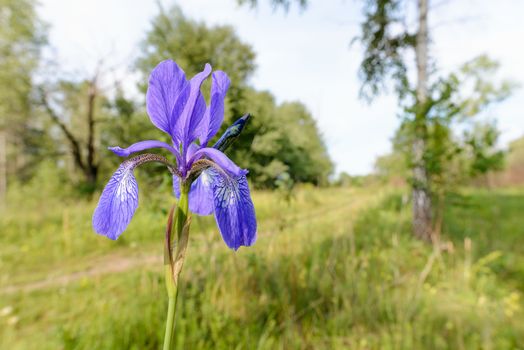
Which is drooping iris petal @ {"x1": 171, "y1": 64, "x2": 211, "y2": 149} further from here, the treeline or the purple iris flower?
the treeline

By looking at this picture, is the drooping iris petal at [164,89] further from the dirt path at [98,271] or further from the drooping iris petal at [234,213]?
the dirt path at [98,271]

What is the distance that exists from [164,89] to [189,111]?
0.07 m

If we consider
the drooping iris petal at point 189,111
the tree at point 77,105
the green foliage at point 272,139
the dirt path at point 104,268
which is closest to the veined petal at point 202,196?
the drooping iris petal at point 189,111

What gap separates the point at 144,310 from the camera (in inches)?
88.6

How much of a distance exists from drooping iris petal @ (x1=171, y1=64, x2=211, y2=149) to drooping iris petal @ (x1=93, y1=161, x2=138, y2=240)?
0.43ft

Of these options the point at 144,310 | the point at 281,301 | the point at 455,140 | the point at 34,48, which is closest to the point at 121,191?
the point at 144,310

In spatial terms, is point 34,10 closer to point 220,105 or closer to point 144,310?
point 144,310

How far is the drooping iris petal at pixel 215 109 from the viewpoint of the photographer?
2.32ft

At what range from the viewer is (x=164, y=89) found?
677 millimetres

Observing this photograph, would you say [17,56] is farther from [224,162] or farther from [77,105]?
[224,162]

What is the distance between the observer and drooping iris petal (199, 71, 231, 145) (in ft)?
2.32

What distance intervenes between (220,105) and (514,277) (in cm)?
541

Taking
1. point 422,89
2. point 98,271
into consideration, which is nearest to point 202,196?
point 98,271

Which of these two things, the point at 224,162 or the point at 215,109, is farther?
the point at 215,109
